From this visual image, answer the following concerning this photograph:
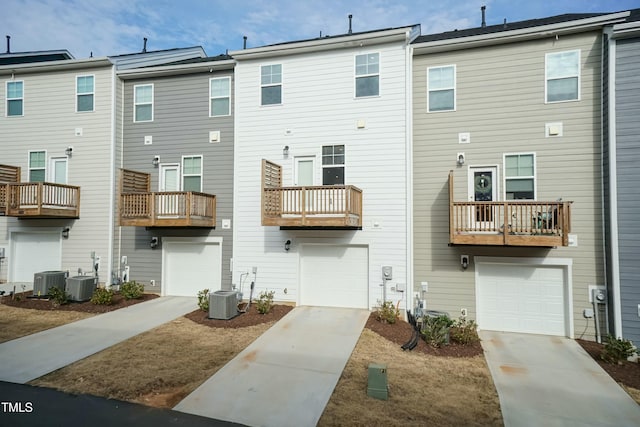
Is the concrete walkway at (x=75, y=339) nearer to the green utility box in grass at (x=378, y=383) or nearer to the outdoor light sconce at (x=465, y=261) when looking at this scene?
the green utility box in grass at (x=378, y=383)

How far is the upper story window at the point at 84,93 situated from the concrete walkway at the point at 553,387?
14001mm

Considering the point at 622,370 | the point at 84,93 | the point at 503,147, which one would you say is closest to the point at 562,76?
the point at 503,147

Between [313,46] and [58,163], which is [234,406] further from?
[58,163]

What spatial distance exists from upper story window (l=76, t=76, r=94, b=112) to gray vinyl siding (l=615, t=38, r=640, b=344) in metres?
15.2

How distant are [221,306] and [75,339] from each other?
10.0 ft

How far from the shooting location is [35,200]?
10.8 metres

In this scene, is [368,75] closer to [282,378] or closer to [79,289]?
[282,378]

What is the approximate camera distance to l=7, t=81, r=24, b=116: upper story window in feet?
39.7

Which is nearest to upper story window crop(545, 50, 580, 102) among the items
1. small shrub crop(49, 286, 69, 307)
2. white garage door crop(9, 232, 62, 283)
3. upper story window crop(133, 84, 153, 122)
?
upper story window crop(133, 84, 153, 122)

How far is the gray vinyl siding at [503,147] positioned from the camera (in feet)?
A: 26.9

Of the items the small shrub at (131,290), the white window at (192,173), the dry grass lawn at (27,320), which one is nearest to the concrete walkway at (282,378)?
the small shrub at (131,290)

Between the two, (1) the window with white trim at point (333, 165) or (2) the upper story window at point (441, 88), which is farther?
(1) the window with white trim at point (333, 165)

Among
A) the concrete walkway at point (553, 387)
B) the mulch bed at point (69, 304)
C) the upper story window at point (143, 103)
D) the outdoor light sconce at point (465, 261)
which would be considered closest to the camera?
the concrete walkway at point (553, 387)

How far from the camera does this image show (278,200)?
9266 millimetres
